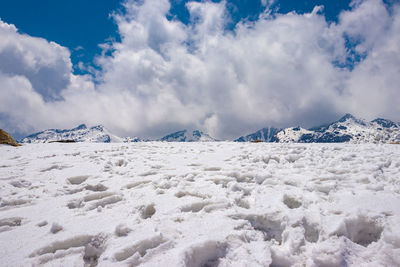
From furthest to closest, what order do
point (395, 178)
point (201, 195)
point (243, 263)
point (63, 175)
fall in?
1. point (63, 175)
2. point (395, 178)
3. point (201, 195)
4. point (243, 263)

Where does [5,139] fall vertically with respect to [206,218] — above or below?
above

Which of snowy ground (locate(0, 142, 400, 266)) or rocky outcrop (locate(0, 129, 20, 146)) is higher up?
rocky outcrop (locate(0, 129, 20, 146))

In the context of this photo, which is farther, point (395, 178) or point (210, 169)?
point (210, 169)

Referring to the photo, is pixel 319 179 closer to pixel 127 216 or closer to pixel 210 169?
pixel 210 169

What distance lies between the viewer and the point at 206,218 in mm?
3652

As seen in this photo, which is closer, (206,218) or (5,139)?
(206,218)

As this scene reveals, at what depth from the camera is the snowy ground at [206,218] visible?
2791 mm

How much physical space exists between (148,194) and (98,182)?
1.99 m

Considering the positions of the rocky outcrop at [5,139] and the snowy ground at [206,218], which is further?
the rocky outcrop at [5,139]

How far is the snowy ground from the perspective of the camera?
110 inches

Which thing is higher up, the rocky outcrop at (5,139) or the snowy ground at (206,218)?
the rocky outcrop at (5,139)

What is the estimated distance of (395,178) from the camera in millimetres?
5305

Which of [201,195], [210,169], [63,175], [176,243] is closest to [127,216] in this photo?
[176,243]

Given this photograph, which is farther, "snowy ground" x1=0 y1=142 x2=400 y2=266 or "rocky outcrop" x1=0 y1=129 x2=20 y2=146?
"rocky outcrop" x1=0 y1=129 x2=20 y2=146
